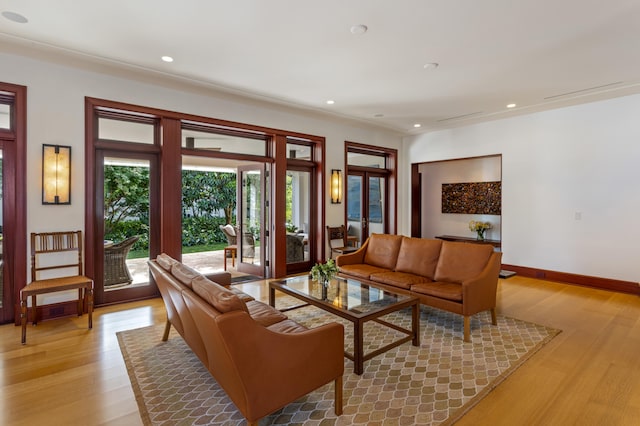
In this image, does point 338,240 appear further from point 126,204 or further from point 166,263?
point 166,263

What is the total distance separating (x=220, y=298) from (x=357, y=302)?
1674mm

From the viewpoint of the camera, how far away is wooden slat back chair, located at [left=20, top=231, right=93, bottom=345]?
11.3 ft

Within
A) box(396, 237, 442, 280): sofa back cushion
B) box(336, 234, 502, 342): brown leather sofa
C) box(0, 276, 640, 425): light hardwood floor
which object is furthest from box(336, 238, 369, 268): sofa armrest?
box(0, 276, 640, 425): light hardwood floor

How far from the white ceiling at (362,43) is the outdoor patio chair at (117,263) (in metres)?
2.30

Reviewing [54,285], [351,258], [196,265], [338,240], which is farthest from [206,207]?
[54,285]

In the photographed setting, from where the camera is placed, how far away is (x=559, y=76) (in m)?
4.27

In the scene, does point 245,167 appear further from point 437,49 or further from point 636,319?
point 636,319

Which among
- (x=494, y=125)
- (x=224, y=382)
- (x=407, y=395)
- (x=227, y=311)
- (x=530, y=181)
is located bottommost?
(x=407, y=395)

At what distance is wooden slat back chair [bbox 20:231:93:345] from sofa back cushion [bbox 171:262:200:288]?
1.77m

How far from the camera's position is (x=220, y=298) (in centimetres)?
176

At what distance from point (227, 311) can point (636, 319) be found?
4814 mm

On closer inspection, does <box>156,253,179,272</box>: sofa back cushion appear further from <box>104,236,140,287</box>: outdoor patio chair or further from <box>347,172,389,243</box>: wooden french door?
<box>347,172,389,243</box>: wooden french door

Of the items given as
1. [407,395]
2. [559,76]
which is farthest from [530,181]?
[407,395]

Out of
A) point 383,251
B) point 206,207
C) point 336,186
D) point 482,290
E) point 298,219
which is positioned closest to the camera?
point 482,290
